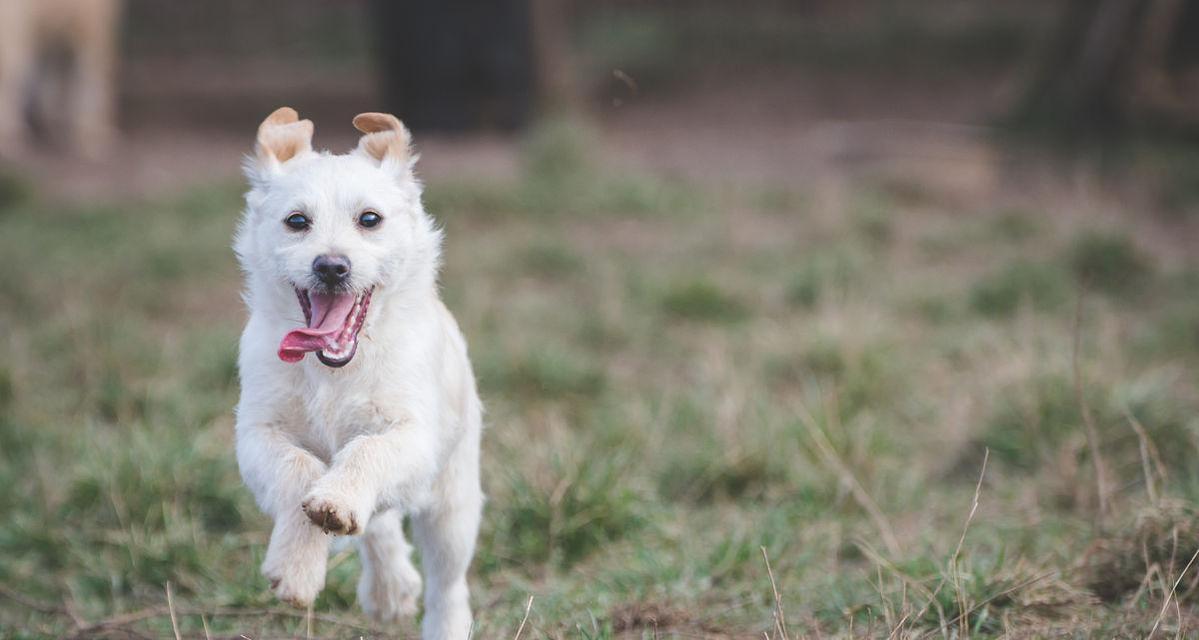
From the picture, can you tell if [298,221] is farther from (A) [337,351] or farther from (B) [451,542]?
(B) [451,542]

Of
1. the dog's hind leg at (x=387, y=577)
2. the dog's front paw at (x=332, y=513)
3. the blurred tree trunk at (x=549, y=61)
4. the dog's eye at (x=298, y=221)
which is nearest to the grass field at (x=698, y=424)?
the dog's hind leg at (x=387, y=577)

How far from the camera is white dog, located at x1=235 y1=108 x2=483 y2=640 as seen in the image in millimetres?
2424

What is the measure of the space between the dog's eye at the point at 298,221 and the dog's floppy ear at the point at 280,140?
0.15 meters

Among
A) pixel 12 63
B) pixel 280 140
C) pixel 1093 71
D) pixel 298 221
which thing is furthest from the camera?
pixel 1093 71

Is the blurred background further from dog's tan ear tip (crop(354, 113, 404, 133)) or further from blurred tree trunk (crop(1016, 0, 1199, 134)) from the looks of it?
dog's tan ear tip (crop(354, 113, 404, 133))

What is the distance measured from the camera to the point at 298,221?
2533mm

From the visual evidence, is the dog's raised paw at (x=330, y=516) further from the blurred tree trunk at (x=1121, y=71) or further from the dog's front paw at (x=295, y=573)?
the blurred tree trunk at (x=1121, y=71)

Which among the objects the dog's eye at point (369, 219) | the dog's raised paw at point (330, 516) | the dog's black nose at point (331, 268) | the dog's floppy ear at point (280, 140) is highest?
the dog's floppy ear at point (280, 140)

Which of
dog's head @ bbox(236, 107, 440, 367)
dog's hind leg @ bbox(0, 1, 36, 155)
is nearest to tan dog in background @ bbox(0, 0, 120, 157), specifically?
dog's hind leg @ bbox(0, 1, 36, 155)

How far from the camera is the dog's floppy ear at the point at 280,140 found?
2639 mm

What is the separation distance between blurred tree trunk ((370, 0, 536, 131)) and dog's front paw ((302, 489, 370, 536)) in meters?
8.70

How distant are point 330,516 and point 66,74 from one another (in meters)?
10.0

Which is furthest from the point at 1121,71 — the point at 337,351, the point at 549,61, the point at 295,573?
the point at 295,573

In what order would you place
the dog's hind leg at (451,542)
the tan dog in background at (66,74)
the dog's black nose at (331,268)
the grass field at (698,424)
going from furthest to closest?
the tan dog in background at (66,74) < the grass field at (698,424) < the dog's hind leg at (451,542) < the dog's black nose at (331,268)
